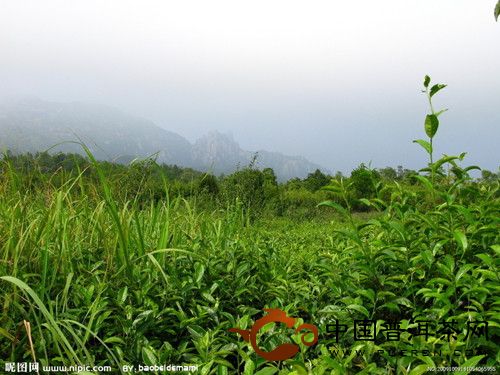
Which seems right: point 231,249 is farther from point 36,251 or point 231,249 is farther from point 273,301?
point 36,251

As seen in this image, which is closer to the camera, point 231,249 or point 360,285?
point 360,285

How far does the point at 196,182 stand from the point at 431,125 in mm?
4374

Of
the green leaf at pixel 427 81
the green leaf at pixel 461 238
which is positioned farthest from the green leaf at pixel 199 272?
the green leaf at pixel 427 81

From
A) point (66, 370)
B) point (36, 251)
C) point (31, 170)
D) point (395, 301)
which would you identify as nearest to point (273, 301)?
point (395, 301)

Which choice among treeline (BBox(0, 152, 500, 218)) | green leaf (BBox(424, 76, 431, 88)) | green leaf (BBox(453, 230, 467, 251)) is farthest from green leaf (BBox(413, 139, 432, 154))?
green leaf (BBox(453, 230, 467, 251))

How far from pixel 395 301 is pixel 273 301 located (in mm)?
644

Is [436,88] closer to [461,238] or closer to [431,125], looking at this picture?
[431,125]

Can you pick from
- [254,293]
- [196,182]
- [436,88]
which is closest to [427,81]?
[436,88]

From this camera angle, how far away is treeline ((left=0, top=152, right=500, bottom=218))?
2.64 m

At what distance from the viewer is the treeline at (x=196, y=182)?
8.67 feet

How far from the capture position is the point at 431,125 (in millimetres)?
2111

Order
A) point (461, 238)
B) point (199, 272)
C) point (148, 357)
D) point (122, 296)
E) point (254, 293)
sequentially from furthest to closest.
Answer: point (254, 293) < point (199, 272) < point (122, 296) < point (461, 238) < point (148, 357)

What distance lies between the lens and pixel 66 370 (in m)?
1.63

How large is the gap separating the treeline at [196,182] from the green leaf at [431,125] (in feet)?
0.76
